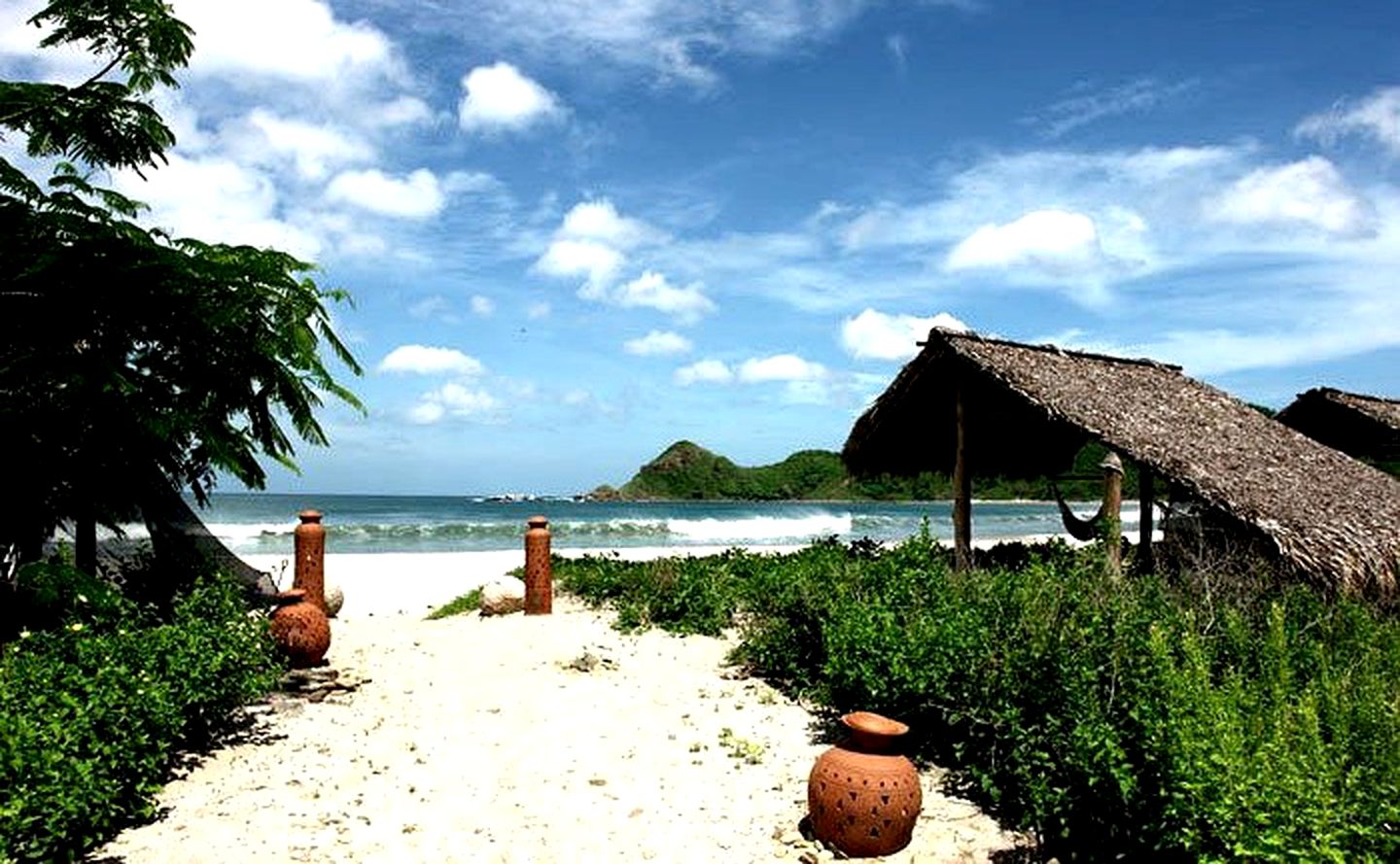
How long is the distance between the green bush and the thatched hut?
17.1m

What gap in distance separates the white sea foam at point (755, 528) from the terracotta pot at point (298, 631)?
31.7 meters

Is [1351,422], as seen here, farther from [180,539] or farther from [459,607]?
[180,539]

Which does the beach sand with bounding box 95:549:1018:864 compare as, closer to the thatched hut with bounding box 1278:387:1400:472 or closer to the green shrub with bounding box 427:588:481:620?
the green shrub with bounding box 427:588:481:620

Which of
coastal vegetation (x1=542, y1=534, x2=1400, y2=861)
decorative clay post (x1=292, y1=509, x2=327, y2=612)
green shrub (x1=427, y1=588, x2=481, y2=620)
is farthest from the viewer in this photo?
green shrub (x1=427, y1=588, x2=481, y2=620)

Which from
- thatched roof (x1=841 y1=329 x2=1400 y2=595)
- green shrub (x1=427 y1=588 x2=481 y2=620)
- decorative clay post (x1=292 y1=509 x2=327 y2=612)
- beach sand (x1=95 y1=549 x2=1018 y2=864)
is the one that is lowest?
beach sand (x1=95 y1=549 x2=1018 y2=864)

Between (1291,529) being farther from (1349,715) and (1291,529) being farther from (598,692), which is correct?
(598,692)

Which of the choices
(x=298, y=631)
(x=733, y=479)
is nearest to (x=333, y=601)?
(x=298, y=631)

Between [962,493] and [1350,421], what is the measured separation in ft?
29.9

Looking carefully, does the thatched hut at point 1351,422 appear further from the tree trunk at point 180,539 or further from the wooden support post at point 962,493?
the tree trunk at point 180,539

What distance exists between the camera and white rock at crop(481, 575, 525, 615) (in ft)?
41.0

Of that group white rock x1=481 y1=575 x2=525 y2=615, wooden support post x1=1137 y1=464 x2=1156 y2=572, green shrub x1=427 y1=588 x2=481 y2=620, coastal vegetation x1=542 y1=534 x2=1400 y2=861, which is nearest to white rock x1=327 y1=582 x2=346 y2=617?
green shrub x1=427 y1=588 x2=481 y2=620

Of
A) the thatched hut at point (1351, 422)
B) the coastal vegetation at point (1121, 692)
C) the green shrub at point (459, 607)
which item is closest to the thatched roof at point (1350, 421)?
the thatched hut at point (1351, 422)

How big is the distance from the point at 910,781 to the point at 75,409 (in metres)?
4.67

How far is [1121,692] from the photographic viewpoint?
16.6ft
